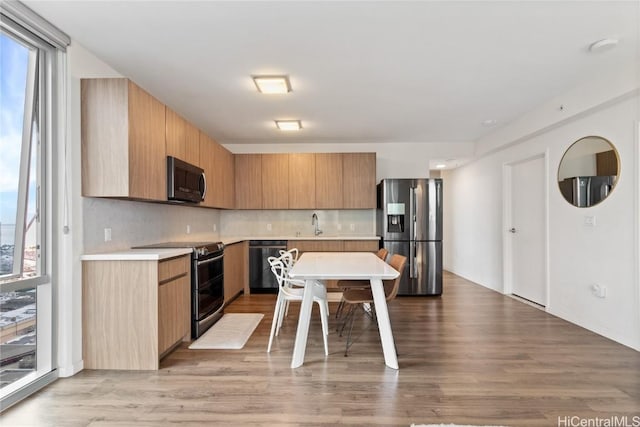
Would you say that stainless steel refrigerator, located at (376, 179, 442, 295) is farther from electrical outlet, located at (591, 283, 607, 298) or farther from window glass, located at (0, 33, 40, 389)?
window glass, located at (0, 33, 40, 389)

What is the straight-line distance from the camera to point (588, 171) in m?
3.34

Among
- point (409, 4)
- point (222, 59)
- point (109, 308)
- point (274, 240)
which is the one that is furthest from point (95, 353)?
point (409, 4)

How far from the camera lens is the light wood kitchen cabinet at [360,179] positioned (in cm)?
535

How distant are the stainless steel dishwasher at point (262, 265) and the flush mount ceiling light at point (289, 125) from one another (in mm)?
1723

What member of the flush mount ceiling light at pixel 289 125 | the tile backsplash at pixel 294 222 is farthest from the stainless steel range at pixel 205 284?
the tile backsplash at pixel 294 222

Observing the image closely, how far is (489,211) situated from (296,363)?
4393 millimetres

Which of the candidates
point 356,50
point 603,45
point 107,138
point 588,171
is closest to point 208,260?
point 107,138

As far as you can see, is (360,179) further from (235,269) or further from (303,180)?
(235,269)

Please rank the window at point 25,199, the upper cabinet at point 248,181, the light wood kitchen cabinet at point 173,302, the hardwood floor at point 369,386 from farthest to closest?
the upper cabinet at point 248,181, the light wood kitchen cabinet at point 173,302, the window at point 25,199, the hardwood floor at point 369,386

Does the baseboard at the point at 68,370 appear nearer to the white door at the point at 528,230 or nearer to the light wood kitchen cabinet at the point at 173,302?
the light wood kitchen cabinet at the point at 173,302

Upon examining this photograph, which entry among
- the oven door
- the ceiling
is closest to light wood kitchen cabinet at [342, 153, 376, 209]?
the ceiling

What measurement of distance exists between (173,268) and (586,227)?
13.3ft

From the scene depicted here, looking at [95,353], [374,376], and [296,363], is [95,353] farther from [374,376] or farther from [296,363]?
[374,376]

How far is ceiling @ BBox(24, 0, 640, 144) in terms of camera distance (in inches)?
83.5
